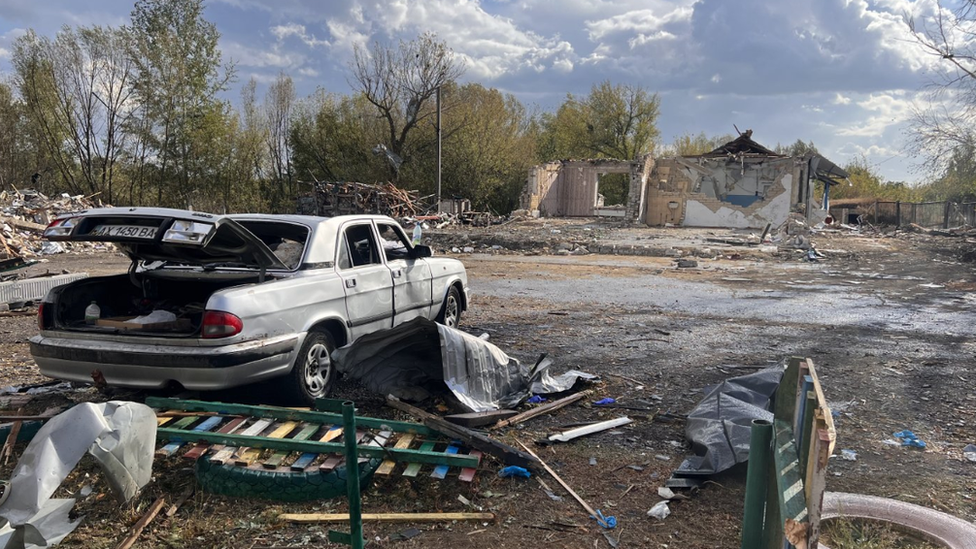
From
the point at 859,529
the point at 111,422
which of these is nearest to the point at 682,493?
the point at 859,529

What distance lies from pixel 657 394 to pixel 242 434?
350 cm

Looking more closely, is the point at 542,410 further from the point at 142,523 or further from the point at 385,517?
the point at 142,523

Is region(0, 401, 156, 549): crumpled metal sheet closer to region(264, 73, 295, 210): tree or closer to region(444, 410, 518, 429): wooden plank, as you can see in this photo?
region(444, 410, 518, 429): wooden plank

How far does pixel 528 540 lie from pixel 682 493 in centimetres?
110

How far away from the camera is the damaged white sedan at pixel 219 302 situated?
447 cm

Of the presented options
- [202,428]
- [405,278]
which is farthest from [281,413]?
[405,278]

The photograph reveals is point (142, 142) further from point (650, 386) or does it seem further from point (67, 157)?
point (650, 386)

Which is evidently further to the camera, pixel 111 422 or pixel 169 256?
pixel 169 256

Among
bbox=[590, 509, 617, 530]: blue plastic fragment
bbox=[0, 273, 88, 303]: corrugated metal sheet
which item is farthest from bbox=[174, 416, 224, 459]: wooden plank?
bbox=[0, 273, 88, 303]: corrugated metal sheet

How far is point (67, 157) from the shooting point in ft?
105

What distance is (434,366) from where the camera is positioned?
5.38 m

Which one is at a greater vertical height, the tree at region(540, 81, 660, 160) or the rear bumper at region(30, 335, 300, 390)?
the tree at region(540, 81, 660, 160)

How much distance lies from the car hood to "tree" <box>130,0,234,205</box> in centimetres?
3069

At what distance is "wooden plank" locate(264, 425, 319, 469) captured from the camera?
391cm
